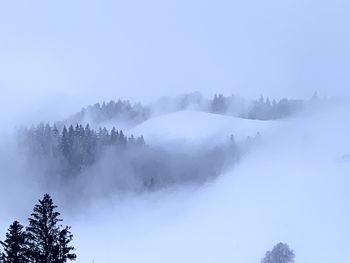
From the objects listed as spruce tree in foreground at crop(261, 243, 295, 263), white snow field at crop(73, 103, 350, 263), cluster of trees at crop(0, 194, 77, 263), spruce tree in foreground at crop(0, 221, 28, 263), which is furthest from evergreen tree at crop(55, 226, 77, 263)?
white snow field at crop(73, 103, 350, 263)

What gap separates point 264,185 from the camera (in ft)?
599

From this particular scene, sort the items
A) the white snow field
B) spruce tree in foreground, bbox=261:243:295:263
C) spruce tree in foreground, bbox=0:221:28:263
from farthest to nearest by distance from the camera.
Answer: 1. the white snow field
2. spruce tree in foreground, bbox=261:243:295:263
3. spruce tree in foreground, bbox=0:221:28:263

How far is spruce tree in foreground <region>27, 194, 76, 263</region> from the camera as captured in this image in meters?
19.3

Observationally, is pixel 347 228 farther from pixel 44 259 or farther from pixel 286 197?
pixel 44 259

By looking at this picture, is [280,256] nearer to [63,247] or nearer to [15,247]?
[63,247]

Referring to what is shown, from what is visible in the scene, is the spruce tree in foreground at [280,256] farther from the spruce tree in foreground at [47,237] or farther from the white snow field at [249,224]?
the spruce tree in foreground at [47,237]

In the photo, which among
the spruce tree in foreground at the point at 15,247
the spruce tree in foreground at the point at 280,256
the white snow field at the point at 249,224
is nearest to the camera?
the spruce tree in foreground at the point at 15,247

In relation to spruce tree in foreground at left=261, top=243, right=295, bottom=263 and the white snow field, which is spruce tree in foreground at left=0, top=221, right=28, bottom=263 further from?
the white snow field

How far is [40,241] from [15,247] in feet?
2.45

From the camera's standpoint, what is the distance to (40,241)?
64.5ft

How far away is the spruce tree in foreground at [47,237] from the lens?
19312mm

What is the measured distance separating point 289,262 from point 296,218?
6565 centimetres

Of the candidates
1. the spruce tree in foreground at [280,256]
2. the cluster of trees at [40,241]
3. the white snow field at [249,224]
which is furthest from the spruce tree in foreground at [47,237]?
the white snow field at [249,224]

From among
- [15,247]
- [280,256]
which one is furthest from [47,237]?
[280,256]
